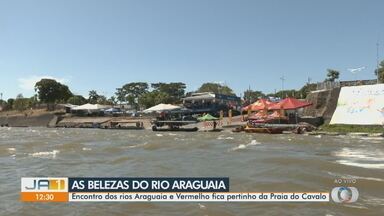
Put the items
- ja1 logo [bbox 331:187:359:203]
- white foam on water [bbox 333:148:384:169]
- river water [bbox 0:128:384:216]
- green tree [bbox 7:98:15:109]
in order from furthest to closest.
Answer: green tree [bbox 7:98:15:109]
white foam on water [bbox 333:148:384:169]
ja1 logo [bbox 331:187:359:203]
river water [bbox 0:128:384:216]

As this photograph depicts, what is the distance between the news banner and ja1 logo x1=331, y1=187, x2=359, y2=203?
0.25 metres

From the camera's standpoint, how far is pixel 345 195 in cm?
893

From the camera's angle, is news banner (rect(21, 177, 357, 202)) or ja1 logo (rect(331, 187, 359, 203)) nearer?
news banner (rect(21, 177, 357, 202))

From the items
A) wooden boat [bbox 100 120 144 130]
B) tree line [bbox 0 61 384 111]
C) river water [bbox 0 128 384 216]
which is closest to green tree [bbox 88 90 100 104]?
tree line [bbox 0 61 384 111]

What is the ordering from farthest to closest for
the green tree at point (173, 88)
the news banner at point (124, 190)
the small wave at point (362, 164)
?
the green tree at point (173, 88)
the small wave at point (362, 164)
the news banner at point (124, 190)

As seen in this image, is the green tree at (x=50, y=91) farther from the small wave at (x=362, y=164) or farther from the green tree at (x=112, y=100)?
the small wave at (x=362, y=164)

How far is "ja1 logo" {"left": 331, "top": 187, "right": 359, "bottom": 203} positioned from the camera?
849cm

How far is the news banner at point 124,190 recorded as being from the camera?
8164 mm

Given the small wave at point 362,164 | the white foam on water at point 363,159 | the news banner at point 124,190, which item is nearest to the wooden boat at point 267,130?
the white foam on water at point 363,159

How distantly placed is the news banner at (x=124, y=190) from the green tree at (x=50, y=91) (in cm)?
9740

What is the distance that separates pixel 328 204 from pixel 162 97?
82.9 metres

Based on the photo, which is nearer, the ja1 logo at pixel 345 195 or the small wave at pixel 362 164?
the ja1 logo at pixel 345 195

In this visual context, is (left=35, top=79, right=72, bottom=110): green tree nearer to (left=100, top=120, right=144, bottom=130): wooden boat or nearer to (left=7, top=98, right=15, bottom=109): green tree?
(left=7, top=98, right=15, bottom=109): green tree

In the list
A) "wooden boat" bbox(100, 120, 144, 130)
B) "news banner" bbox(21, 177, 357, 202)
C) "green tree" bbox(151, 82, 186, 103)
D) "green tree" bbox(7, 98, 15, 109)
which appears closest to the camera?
"news banner" bbox(21, 177, 357, 202)
